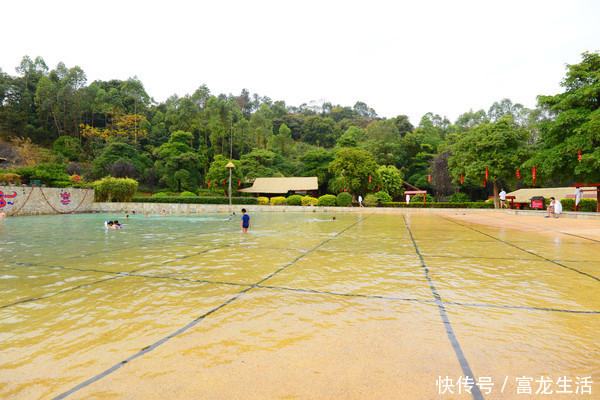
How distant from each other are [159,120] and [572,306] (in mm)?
73491

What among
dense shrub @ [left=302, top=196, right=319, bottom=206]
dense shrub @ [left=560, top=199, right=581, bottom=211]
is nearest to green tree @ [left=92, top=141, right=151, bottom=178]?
dense shrub @ [left=302, top=196, right=319, bottom=206]

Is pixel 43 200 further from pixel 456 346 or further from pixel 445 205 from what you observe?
pixel 445 205

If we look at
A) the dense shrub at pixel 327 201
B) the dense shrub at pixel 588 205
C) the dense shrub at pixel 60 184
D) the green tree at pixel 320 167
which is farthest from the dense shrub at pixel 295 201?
the dense shrub at pixel 588 205

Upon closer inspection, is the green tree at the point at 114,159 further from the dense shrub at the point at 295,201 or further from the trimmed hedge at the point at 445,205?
the trimmed hedge at the point at 445,205

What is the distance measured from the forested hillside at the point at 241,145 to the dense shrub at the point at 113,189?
4500 mm

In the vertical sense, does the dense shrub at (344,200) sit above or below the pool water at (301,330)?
above

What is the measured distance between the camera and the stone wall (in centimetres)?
2612

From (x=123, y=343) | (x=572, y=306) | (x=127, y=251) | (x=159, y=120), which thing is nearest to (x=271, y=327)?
(x=123, y=343)

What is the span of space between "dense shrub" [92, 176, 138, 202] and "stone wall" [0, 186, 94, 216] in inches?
34.3

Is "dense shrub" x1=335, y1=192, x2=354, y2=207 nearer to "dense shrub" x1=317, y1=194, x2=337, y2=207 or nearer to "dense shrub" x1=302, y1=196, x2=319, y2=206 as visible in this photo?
"dense shrub" x1=317, y1=194, x2=337, y2=207

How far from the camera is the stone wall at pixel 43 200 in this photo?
26.1m

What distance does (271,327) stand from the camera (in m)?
3.22

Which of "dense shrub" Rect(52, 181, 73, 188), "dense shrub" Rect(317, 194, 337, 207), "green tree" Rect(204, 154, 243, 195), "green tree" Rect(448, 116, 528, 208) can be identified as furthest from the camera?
"green tree" Rect(204, 154, 243, 195)

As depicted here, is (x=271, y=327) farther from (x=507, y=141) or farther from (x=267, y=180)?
(x=267, y=180)
